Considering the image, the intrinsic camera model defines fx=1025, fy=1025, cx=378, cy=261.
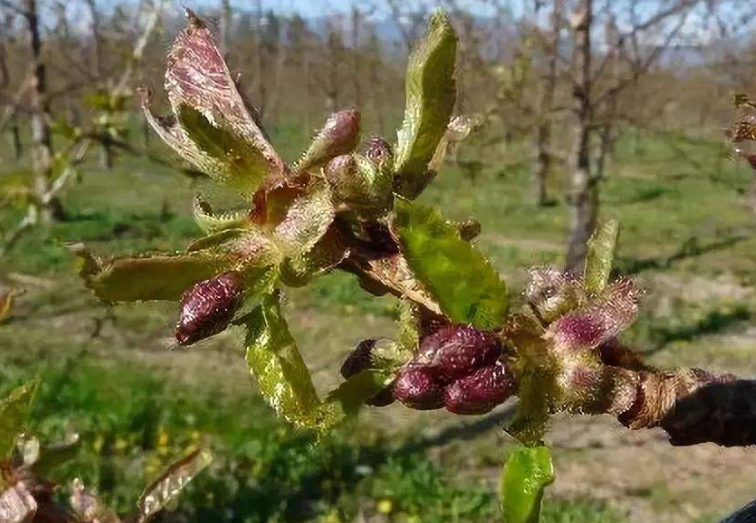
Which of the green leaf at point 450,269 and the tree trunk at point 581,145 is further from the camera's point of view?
the tree trunk at point 581,145

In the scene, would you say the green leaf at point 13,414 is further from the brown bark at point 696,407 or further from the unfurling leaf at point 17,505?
the brown bark at point 696,407

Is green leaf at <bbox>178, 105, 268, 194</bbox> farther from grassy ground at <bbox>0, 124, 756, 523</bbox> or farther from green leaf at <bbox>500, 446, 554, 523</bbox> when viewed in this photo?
grassy ground at <bbox>0, 124, 756, 523</bbox>

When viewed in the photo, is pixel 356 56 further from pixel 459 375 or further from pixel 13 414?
pixel 459 375

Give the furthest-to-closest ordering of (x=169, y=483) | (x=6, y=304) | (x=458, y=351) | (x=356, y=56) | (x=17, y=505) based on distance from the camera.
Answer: (x=356, y=56) → (x=6, y=304) → (x=169, y=483) → (x=17, y=505) → (x=458, y=351)

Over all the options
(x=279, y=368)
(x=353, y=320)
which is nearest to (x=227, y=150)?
(x=279, y=368)

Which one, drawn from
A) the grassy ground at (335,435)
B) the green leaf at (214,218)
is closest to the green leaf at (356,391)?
the green leaf at (214,218)

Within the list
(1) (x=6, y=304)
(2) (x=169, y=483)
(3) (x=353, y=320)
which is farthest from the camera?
(3) (x=353, y=320)

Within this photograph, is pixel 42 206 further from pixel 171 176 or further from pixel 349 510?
pixel 171 176

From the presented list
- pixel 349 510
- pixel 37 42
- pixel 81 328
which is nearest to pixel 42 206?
pixel 349 510

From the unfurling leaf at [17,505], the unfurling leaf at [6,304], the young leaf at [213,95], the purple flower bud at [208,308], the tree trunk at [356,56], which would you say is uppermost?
the young leaf at [213,95]
